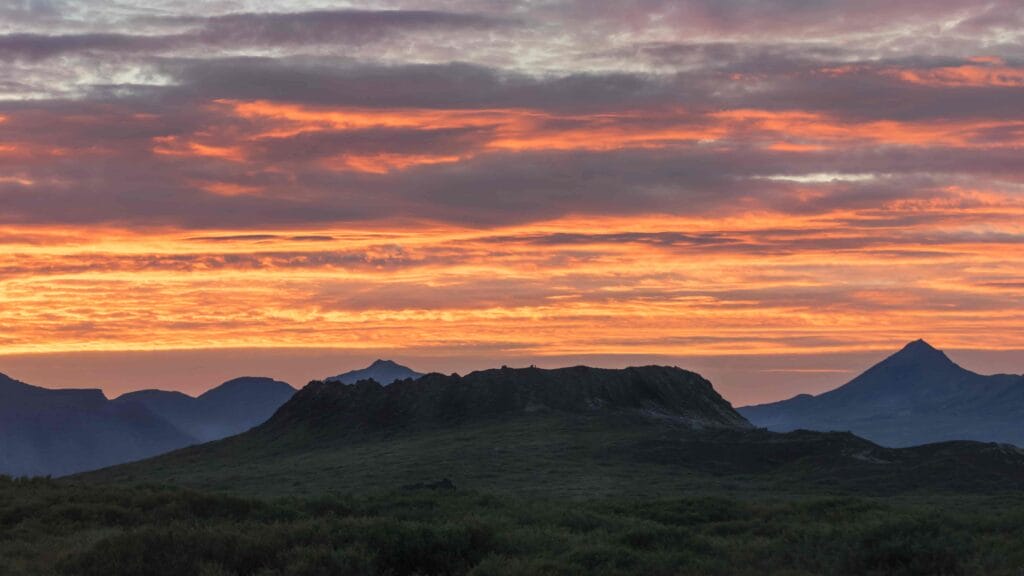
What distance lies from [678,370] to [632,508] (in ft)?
344

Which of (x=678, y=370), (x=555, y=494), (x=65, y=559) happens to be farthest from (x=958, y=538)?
(x=678, y=370)

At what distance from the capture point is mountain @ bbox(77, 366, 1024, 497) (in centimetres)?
8606

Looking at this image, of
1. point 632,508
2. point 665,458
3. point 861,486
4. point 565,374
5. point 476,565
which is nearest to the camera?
point 476,565

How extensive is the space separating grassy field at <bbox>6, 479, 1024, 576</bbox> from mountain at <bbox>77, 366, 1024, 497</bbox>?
26.9 m

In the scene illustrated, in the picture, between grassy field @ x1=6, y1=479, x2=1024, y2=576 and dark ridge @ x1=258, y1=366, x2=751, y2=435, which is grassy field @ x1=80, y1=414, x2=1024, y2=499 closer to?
dark ridge @ x1=258, y1=366, x2=751, y2=435

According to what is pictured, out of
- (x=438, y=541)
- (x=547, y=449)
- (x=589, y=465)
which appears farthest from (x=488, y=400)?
(x=438, y=541)

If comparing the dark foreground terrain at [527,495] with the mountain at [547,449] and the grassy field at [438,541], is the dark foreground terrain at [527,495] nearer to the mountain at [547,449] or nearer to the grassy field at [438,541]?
the grassy field at [438,541]

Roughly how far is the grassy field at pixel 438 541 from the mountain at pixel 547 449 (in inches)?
1060

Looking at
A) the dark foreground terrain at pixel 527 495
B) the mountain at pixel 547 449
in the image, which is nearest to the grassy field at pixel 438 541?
the dark foreground terrain at pixel 527 495

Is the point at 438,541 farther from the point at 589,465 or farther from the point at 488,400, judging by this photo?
the point at 488,400

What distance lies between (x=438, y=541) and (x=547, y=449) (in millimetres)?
72011

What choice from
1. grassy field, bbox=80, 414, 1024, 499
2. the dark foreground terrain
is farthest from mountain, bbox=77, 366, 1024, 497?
the dark foreground terrain

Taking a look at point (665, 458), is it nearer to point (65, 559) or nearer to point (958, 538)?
point (958, 538)

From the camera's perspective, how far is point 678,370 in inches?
6245
